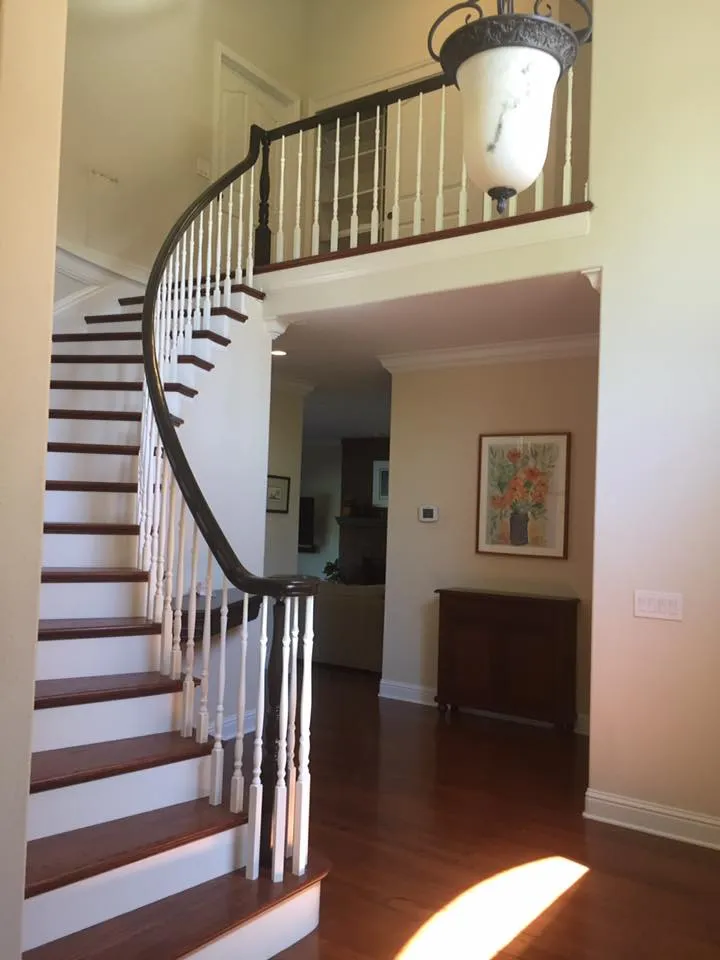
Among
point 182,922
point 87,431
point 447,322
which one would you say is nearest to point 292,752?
point 182,922

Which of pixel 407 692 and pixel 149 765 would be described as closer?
pixel 149 765

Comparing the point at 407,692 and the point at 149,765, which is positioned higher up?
the point at 149,765

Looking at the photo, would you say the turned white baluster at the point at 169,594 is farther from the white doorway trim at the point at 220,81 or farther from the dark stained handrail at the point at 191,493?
the white doorway trim at the point at 220,81

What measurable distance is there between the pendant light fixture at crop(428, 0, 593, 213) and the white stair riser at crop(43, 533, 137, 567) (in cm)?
256

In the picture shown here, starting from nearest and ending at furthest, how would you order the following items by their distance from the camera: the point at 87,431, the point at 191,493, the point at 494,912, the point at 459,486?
1. the point at 494,912
2. the point at 191,493
3. the point at 87,431
4. the point at 459,486

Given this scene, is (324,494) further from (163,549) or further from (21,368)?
(21,368)

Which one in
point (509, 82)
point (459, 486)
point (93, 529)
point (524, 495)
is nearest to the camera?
point (509, 82)

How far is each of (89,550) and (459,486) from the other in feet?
9.75

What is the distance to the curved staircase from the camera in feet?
7.04

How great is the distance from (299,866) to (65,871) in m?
0.77

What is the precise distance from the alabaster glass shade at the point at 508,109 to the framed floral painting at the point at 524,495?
12.1ft

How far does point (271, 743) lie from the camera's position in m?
2.50

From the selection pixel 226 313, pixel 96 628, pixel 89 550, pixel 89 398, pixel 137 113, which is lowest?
pixel 96 628

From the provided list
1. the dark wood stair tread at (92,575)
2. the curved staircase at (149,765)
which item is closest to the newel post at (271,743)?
the curved staircase at (149,765)
